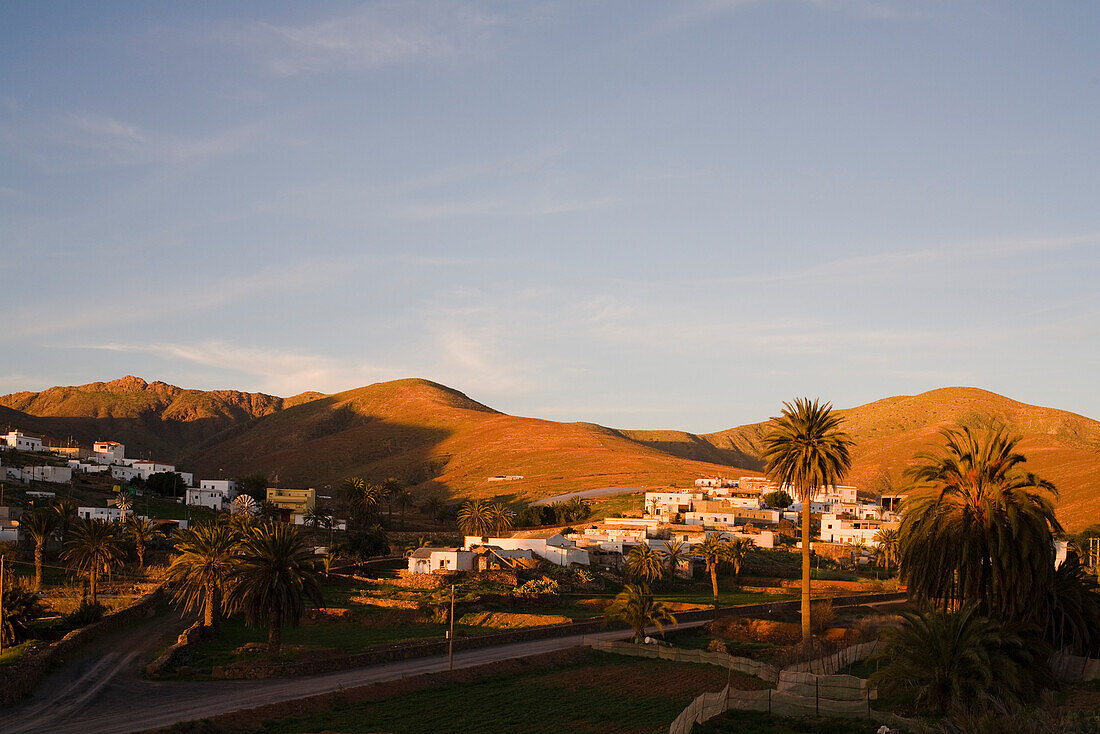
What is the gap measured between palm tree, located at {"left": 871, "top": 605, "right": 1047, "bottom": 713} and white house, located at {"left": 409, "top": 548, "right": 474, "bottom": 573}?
179ft

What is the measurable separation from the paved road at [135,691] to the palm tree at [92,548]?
12.4 meters

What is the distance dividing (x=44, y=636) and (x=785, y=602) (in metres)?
55.2

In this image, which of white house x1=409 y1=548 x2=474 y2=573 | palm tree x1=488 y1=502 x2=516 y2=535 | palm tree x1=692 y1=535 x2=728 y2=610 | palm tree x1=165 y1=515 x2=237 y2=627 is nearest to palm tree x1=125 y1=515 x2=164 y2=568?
white house x1=409 y1=548 x2=474 y2=573

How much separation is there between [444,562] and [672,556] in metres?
22.8

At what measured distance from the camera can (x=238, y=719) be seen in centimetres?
3481

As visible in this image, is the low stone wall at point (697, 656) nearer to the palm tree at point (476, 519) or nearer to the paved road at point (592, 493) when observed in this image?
the palm tree at point (476, 519)

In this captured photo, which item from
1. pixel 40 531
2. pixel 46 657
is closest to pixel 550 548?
pixel 40 531

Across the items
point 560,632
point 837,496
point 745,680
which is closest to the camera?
point 745,680

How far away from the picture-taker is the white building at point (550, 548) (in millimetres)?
89688

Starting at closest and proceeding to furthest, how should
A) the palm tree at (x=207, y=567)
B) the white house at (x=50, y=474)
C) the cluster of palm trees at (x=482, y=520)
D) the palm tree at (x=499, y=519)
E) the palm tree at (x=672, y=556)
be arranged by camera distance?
1. the palm tree at (x=207, y=567)
2. the palm tree at (x=672, y=556)
3. the cluster of palm trees at (x=482, y=520)
4. the palm tree at (x=499, y=519)
5. the white house at (x=50, y=474)

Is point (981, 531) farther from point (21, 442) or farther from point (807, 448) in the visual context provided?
point (21, 442)

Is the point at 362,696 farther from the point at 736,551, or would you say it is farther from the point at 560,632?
the point at 736,551

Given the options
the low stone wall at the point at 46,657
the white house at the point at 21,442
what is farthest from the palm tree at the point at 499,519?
the white house at the point at 21,442

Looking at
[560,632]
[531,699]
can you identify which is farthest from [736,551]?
[531,699]
